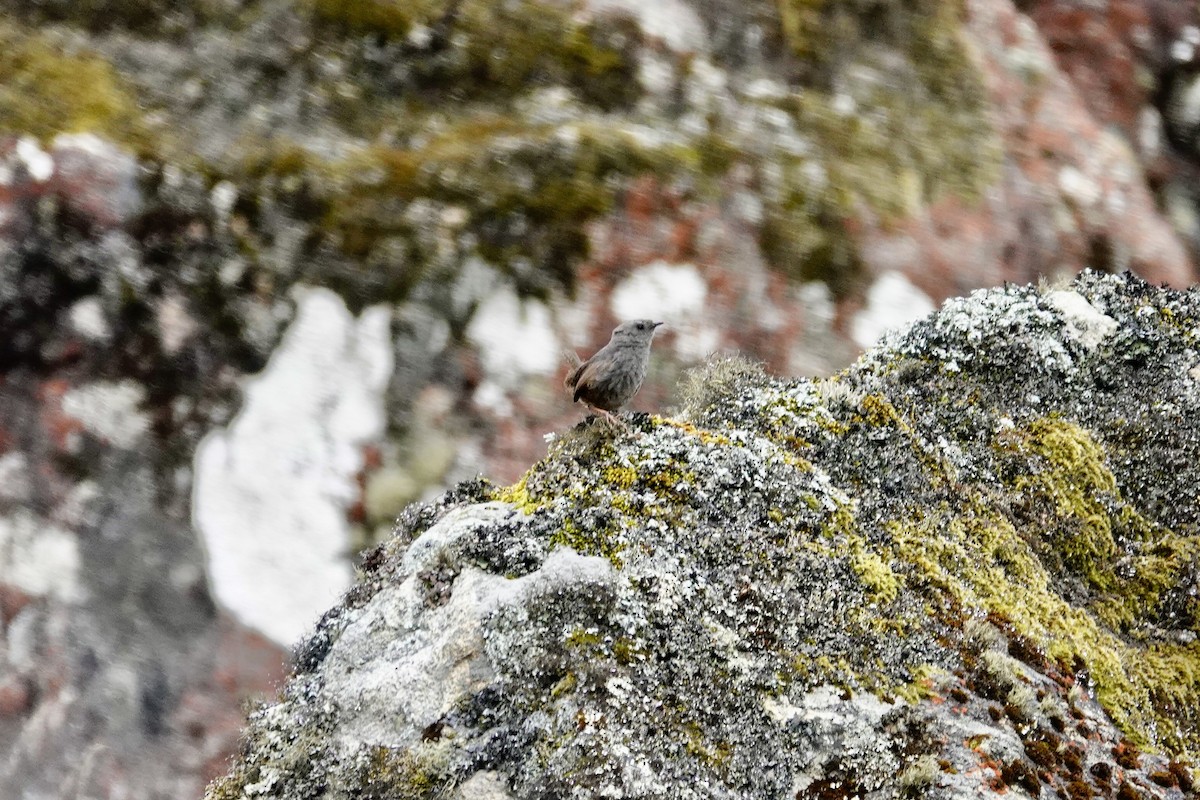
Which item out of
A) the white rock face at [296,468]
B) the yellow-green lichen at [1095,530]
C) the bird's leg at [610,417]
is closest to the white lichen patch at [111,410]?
the white rock face at [296,468]

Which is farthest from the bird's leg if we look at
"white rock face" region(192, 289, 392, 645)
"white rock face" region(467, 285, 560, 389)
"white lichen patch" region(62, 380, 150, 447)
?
"white lichen patch" region(62, 380, 150, 447)

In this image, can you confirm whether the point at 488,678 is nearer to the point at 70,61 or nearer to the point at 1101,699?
the point at 1101,699

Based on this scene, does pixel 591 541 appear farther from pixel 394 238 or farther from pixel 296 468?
pixel 394 238

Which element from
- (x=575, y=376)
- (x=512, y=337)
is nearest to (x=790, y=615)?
(x=575, y=376)

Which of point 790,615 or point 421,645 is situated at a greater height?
point 790,615

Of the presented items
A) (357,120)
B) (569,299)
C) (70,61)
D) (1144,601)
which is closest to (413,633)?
(1144,601)
